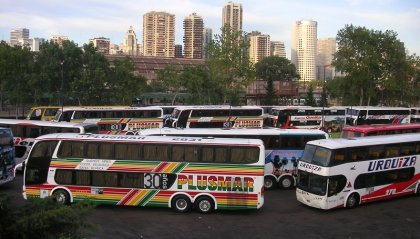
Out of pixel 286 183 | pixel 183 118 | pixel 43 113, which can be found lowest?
pixel 286 183

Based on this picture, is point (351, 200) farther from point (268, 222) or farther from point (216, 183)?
point (216, 183)

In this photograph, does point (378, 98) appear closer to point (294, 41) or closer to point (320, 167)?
point (320, 167)

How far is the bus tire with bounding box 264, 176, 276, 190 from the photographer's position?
20344 mm

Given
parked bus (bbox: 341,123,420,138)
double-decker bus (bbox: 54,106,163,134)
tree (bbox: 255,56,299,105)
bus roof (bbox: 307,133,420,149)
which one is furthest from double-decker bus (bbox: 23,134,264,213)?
tree (bbox: 255,56,299,105)

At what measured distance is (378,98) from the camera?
66.2 m

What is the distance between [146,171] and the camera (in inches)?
626

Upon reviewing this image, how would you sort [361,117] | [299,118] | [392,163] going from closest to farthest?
[392,163] < [299,118] < [361,117]

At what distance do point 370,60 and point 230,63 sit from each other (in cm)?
1973

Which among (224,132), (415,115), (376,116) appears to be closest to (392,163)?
(224,132)

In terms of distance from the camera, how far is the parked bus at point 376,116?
4684cm

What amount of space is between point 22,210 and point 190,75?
52294 mm

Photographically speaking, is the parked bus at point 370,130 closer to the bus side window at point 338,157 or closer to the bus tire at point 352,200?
the bus tire at point 352,200

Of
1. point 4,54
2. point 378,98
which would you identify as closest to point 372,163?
point 4,54

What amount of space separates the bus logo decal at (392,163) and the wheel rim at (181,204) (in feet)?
23.8
